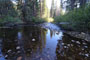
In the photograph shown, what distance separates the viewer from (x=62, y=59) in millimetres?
3338

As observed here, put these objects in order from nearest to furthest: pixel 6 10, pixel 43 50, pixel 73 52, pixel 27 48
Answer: pixel 73 52 → pixel 43 50 → pixel 27 48 → pixel 6 10

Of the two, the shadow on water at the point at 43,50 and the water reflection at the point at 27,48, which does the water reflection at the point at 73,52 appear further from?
the water reflection at the point at 27,48

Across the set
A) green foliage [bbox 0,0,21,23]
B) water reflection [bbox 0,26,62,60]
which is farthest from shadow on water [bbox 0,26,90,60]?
green foliage [bbox 0,0,21,23]

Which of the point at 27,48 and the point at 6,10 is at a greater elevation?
the point at 6,10

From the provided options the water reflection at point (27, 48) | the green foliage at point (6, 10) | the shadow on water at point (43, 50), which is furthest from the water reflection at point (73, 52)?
the green foliage at point (6, 10)

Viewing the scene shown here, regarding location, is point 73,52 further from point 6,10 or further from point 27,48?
point 6,10

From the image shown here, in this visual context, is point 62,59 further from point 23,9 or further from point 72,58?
point 23,9

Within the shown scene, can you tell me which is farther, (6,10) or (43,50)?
(6,10)

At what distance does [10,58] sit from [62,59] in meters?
2.29

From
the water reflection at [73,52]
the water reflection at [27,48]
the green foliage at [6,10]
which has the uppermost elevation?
the green foliage at [6,10]

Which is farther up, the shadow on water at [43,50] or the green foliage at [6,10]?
the green foliage at [6,10]

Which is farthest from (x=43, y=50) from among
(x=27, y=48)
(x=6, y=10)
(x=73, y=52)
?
(x=6, y=10)

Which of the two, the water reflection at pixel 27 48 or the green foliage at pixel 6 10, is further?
the green foliage at pixel 6 10

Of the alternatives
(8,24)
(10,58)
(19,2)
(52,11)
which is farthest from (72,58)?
(52,11)
